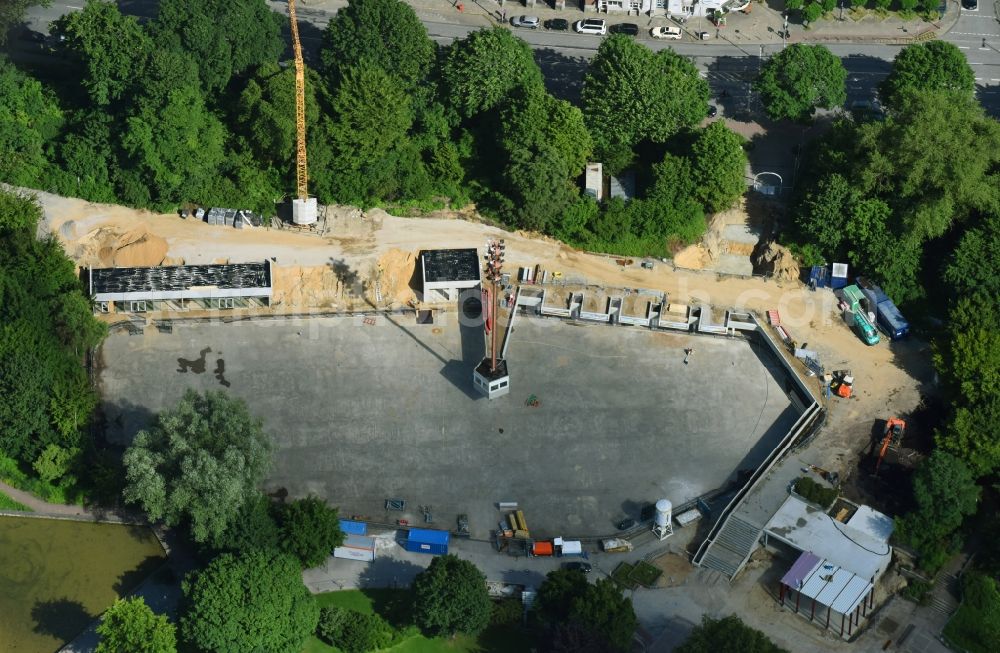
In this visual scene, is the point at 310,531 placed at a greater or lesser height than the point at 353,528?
greater

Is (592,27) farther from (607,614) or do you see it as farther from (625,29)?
(607,614)

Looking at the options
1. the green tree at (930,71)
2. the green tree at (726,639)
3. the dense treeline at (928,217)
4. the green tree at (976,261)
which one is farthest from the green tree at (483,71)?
the green tree at (726,639)

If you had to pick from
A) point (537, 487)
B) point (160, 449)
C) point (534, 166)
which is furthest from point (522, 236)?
point (160, 449)

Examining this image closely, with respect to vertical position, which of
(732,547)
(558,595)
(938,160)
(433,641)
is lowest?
(433,641)

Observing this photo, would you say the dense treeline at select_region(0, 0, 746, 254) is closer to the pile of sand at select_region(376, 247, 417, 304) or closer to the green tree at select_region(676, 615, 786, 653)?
the pile of sand at select_region(376, 247, 417, 304)

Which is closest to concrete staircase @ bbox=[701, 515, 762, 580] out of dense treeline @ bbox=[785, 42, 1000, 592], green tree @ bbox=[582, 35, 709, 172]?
dense treeline @ bbox=[785, 42, 1000, 592]

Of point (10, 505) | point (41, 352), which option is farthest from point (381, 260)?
point (10, 505)

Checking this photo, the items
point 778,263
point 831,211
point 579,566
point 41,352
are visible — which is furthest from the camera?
point 778,263

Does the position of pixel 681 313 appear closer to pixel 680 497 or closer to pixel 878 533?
pixel 680 497

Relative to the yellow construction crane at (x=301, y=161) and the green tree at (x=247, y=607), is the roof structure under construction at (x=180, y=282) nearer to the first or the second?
the yellow construction crane at (x=301, y=161)
